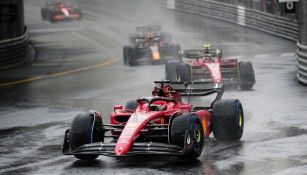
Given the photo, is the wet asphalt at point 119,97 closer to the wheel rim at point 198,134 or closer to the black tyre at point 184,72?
the wheel rim at point 198,134

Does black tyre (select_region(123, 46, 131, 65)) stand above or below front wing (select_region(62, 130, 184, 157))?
below

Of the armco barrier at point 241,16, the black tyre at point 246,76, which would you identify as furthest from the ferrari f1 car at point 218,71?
the armco barrier at point 241,16

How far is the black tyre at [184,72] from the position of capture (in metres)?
26.6

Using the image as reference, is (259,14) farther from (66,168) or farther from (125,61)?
(66,168)

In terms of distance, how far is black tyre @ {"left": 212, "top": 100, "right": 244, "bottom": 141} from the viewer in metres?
16.1

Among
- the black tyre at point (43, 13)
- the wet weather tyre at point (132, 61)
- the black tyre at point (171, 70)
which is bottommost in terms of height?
the black tyre at point (43, 13)

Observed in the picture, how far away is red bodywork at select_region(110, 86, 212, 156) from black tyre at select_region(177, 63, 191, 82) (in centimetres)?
979

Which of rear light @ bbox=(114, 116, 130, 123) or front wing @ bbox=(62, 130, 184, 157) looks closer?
front wing @ bbox=(62, 130, 184, 157)

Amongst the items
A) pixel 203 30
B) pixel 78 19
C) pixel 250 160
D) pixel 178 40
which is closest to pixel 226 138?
Answer: pixel 250 160

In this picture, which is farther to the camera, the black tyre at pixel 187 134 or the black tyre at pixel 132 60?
the black tyre at pixel 132 60

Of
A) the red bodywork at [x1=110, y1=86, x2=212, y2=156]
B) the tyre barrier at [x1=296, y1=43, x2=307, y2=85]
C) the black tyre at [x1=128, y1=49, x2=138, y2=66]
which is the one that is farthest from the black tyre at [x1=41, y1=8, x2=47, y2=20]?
the red bodywork at [x1=110, y1=86, x2=212, y2=156]

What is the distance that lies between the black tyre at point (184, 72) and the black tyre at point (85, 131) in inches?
455

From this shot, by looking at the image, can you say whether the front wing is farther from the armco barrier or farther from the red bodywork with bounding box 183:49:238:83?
the armco barrier

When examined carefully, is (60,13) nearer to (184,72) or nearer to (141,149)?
(184,72)
